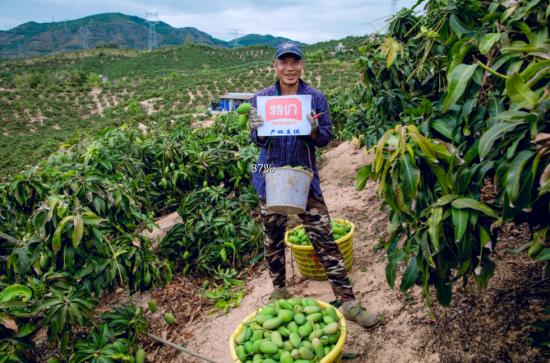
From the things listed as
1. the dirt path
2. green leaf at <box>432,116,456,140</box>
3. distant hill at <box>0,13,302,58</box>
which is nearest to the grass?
the dirt path

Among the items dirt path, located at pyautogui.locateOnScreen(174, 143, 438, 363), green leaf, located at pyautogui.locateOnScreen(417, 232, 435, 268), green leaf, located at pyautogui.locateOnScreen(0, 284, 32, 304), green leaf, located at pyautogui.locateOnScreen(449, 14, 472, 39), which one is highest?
green leaf, located at pyautogui.locateOnScreen(449, 14, 472, 39)

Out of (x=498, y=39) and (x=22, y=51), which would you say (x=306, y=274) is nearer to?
(x=498, y=39)

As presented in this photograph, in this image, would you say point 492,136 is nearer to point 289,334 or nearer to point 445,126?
point 445,126

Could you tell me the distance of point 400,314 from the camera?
240 cm

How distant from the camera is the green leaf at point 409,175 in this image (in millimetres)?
1301

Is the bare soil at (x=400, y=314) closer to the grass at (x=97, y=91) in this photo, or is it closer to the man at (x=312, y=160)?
the man at (x=312, y=160)

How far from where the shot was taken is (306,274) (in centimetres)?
309

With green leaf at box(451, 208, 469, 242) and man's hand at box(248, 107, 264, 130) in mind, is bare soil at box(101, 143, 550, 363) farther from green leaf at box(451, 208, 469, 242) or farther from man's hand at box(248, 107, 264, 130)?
man's hand at box(248, 107, 264, 130)

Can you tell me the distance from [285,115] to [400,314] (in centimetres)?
136

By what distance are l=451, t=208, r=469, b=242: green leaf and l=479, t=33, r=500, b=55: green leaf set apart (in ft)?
1.77

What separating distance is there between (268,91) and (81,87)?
33.5 m

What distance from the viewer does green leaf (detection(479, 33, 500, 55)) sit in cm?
132

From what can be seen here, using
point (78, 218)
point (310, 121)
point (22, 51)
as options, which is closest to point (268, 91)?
point (310, 121)

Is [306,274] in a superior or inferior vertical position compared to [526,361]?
inferior
